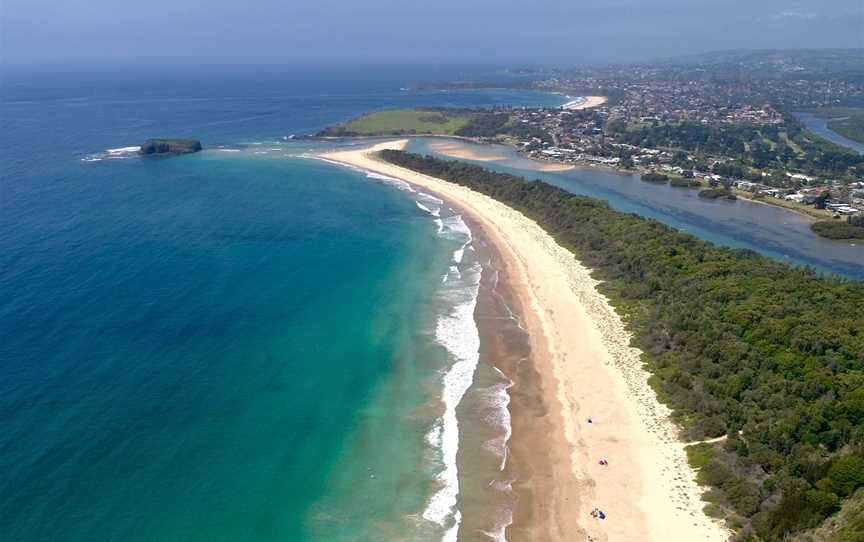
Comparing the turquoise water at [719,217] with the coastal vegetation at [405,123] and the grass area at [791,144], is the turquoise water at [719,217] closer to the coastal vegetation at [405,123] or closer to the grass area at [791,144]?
the coastal vegetation at [405,123]

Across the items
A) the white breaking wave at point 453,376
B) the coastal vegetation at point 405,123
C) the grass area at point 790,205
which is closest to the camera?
the white breaking wave at point 453,376

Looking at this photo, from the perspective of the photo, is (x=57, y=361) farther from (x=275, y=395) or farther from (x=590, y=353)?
(x=590, y=353)

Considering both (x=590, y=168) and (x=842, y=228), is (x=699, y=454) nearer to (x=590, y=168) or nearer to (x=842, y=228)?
(x=842, y=228)

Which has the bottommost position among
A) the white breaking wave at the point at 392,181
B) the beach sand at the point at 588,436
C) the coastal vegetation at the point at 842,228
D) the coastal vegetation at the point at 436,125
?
the beach sand at the point at 588,436

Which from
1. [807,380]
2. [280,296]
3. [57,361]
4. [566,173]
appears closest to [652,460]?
[807,380]

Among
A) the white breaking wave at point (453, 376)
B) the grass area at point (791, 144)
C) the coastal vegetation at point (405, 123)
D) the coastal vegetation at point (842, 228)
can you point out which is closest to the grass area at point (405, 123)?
the coastal vegetation at point (405, 123)

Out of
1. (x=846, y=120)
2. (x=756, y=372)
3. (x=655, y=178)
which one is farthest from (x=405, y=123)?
(x=756, y=372)
